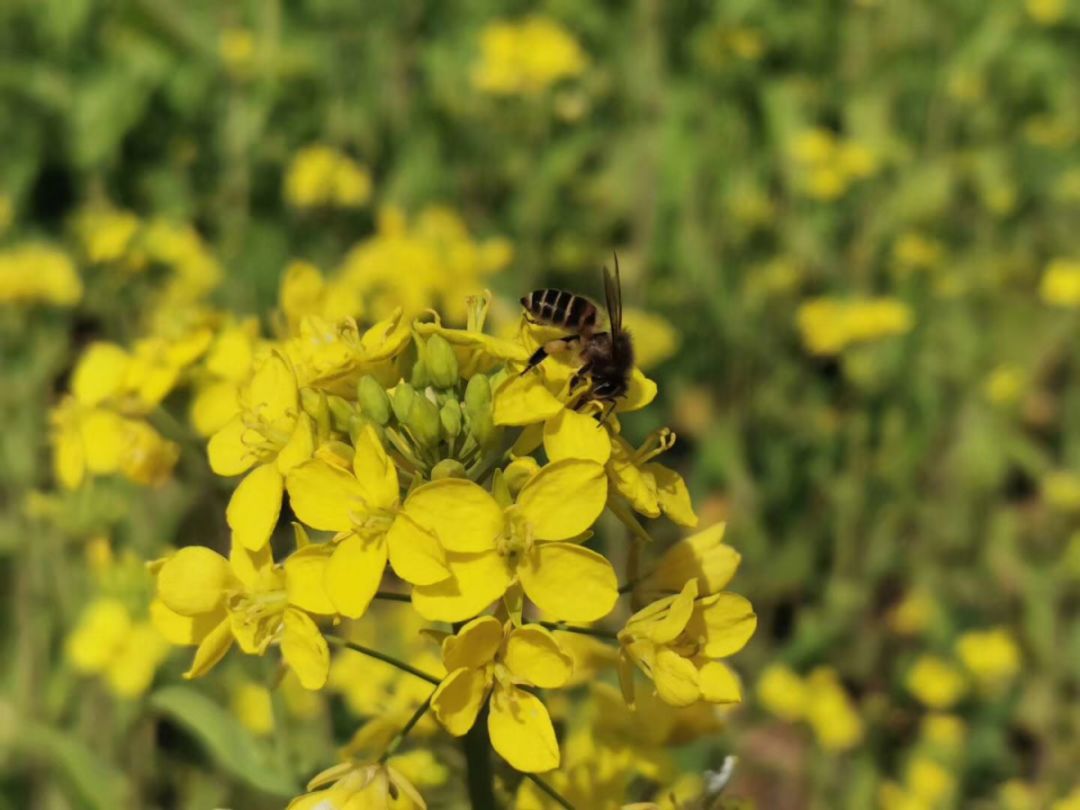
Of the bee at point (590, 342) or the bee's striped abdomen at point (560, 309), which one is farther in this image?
the bee's striped abdomen at point (560, 309)

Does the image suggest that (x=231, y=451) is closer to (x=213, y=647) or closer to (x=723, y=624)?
(x=213, y=647)

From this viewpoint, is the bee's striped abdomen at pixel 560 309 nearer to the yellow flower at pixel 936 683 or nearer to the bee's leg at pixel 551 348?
the bee's leg at pixel 551 348

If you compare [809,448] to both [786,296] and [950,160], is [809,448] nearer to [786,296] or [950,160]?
[786,296]

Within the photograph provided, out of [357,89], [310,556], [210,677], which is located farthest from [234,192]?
[310,556]

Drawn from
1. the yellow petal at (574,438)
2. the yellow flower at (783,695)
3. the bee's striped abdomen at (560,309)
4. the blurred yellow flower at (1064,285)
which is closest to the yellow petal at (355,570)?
the yellow petal at (574,438)

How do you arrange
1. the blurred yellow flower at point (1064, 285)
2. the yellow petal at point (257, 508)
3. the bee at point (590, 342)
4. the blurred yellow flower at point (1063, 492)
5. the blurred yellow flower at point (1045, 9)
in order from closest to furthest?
the yellow petal at point (257, 508) → the bee at point (590, 342) → the blurred yellow flower at point (1063, 492) → the blurred yellow flower at point (1064, 285) → the blurred yellow flower at point (1045, 9)

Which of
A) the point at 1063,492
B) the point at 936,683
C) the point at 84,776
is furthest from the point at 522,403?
the point at 1063,492

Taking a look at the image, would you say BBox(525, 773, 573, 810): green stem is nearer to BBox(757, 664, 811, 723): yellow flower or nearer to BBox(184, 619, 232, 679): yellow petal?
BBox(184, 619, 232, 679): yellow petal

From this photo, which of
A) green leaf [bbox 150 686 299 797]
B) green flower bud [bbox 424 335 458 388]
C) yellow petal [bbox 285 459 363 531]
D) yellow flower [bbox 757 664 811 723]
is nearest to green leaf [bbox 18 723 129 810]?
green leaf [bbox 150 686 299 797]
